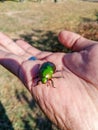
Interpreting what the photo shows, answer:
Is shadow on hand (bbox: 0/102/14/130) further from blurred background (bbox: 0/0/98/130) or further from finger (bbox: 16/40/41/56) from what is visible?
finger (bbox: 16/40/41/56)

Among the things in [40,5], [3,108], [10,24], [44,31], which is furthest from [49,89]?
[40,5]

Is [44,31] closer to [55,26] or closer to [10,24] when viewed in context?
[55,26]

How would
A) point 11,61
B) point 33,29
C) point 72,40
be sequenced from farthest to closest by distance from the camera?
point 33,29 → point 72,40 → point 11,61

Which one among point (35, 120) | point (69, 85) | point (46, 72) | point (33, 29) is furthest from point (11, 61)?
point (33, 29)

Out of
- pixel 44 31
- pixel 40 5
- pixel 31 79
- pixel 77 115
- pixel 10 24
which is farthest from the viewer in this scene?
pixel 40 5

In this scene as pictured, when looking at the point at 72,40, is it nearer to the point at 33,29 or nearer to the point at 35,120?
the point at 35,120

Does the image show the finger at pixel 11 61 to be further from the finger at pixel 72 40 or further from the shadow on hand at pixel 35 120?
the shadow on hand at pixel 35 120

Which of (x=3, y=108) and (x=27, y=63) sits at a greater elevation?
(x=27, y=63)
